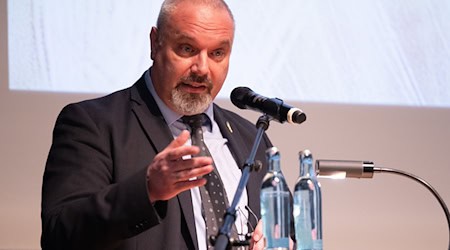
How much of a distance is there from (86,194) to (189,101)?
19.2 inches

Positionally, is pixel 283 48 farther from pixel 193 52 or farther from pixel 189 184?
pixel 189 184

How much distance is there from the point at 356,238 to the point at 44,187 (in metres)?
1.97

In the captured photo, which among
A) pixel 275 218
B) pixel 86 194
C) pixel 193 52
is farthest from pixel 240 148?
pixel 275 218

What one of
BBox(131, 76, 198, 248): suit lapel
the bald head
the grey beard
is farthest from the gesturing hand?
the bald head

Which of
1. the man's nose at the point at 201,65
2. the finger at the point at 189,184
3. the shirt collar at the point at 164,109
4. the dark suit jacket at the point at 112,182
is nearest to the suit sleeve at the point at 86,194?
the dark suit jacket at the point at 112,182

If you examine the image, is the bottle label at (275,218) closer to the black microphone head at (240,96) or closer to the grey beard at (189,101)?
the black microphone head at (240,96)

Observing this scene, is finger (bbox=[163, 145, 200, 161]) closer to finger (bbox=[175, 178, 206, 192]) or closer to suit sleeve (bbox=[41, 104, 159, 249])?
finger (bbox=[175, 178, 206, 192])

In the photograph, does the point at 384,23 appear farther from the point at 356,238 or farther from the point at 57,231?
the point at 57,231

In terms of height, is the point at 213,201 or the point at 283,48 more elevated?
the point at 283,48

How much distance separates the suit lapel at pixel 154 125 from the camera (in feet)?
9.46

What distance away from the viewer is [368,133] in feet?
14.3

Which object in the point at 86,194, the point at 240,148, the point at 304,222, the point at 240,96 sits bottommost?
the point at 304,222

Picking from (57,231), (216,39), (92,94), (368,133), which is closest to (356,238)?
(368,133)

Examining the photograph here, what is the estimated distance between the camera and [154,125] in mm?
3031
